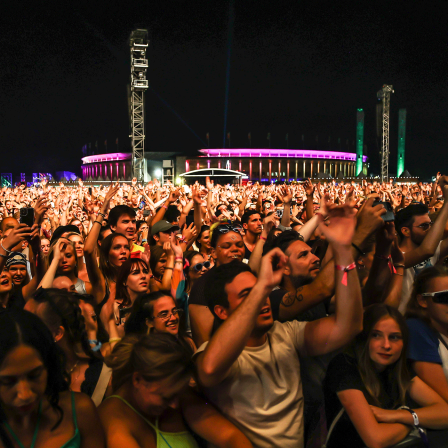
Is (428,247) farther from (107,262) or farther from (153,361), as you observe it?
(107,262)

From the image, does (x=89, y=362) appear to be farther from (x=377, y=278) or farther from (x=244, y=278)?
(x=377, y=278)

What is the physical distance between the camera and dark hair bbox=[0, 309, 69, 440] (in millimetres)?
1831

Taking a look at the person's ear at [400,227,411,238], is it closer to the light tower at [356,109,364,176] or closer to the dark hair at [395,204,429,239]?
the dark hair at [395,204,429,239]

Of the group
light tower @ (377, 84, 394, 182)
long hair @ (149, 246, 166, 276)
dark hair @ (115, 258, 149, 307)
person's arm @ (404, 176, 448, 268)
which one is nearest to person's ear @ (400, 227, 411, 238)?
person's arm @ (404, 176, 448, 268)

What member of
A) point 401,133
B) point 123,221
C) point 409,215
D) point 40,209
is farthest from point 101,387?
point 401,133

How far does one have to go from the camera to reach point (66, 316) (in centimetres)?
292

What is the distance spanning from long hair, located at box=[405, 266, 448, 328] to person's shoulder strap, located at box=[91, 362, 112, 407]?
1.98 meters

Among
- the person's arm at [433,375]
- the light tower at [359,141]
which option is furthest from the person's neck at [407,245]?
the light tower at [359,141]

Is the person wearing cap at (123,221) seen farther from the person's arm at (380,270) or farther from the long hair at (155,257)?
the person's arm at (380,270)

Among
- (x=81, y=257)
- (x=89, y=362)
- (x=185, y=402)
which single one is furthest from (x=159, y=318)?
(x=81, y=257)

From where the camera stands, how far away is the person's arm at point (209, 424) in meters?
2.02

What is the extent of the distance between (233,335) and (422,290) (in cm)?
158

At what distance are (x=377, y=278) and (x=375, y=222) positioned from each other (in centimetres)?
66

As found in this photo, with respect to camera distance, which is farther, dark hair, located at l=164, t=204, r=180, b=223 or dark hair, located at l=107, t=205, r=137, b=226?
dark hair, located at l=164, t=204, r=180, b=223
